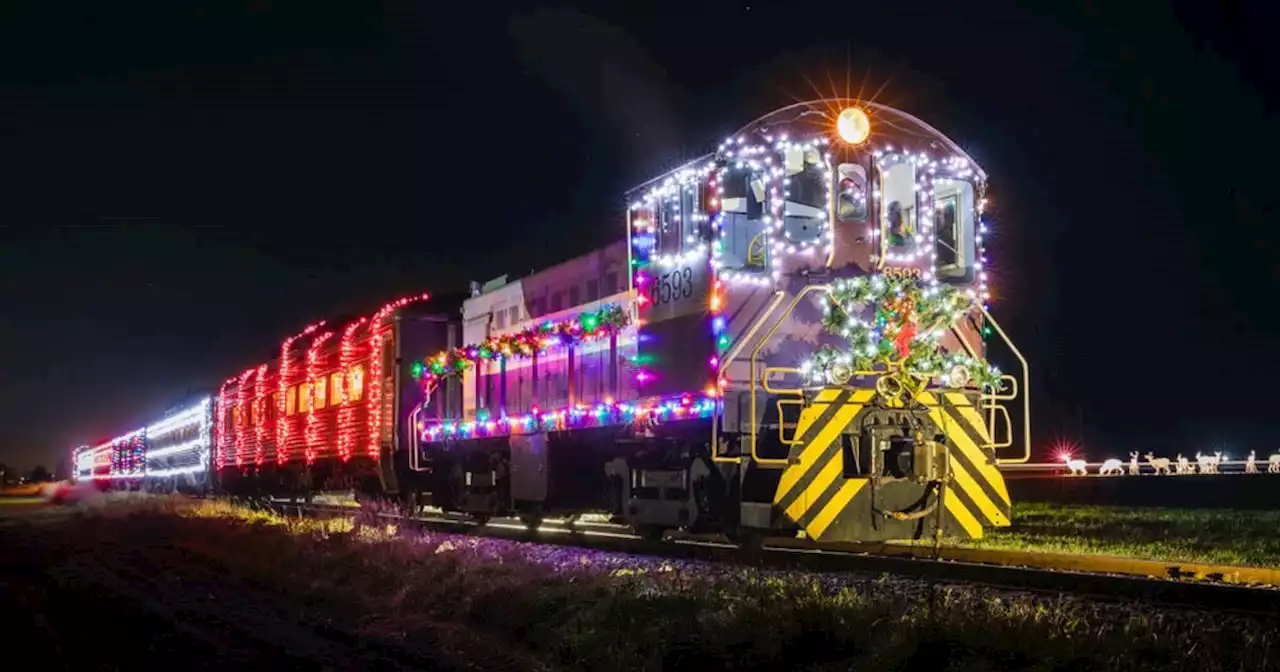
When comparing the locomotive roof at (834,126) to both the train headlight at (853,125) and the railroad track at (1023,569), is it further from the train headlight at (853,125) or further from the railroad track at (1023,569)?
the railroad track at (1023,569)

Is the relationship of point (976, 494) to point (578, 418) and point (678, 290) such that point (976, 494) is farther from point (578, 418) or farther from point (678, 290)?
point (578, 418)

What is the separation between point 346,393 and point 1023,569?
1577cm

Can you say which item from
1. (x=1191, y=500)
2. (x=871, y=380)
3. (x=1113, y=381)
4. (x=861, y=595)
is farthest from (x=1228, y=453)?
(x=861, y=595)

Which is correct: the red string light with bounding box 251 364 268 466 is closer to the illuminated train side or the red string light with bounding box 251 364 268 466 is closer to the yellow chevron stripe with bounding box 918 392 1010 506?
the illuminated train side

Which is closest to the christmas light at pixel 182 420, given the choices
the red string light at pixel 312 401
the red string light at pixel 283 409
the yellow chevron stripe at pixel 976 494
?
the red string light at pixel 283 409

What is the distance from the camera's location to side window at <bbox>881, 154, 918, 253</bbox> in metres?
12.7

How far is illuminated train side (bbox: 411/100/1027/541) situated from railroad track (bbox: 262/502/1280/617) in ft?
1.01

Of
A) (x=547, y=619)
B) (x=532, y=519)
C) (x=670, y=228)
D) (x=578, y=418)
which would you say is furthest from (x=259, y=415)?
(x=547, y=619)

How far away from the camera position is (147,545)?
63.0ft

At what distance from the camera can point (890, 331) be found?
38.9 ft

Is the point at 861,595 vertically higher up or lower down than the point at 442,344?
lower down

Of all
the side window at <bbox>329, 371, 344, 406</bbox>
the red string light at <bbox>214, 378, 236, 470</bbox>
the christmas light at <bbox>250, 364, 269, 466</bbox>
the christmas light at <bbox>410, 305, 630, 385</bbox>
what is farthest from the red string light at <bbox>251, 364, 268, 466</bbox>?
the christmas light at <bbox>410, 305, 630, 385</bbox>

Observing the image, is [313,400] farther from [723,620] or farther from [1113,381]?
[1113,381]

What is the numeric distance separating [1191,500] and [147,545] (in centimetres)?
1688
